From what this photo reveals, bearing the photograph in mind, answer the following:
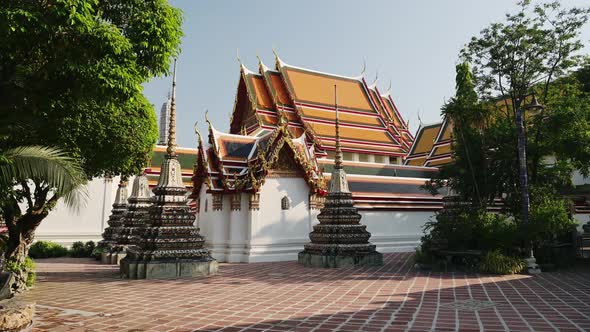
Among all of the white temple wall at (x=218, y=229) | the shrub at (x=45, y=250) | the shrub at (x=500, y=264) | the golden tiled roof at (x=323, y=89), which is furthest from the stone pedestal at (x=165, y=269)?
the golden tiled roof at (x=323, y=89)

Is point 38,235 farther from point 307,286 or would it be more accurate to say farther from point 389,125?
point 389,125

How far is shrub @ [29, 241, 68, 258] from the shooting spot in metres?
18.8

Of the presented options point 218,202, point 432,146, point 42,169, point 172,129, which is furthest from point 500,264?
point 432,146

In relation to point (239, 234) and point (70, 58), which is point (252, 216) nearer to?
point (239, 234)

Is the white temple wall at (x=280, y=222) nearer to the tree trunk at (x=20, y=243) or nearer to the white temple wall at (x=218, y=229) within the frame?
the white temple wall at (x=218, y=229)

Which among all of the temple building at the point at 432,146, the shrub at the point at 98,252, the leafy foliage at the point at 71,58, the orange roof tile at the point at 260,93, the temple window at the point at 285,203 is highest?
the orange roof tile at the point at 260,93

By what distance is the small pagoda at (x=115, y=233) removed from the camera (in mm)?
15718

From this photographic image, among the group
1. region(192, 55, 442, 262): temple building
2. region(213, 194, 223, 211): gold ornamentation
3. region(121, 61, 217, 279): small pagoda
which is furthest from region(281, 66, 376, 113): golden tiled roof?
region(121, 61, 217, 279): small pagoda

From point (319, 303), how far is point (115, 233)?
1285 centimetres

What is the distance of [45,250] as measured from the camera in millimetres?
18969

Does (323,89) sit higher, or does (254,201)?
(323,89)

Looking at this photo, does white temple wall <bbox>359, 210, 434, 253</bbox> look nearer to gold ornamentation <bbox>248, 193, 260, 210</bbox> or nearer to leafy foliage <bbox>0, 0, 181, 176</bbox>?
gold ornamentation <bbox>248, 193, 260, 210</bbox>

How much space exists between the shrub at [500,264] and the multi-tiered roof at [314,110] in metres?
13.9

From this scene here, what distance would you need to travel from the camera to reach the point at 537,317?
A: 246 inches
